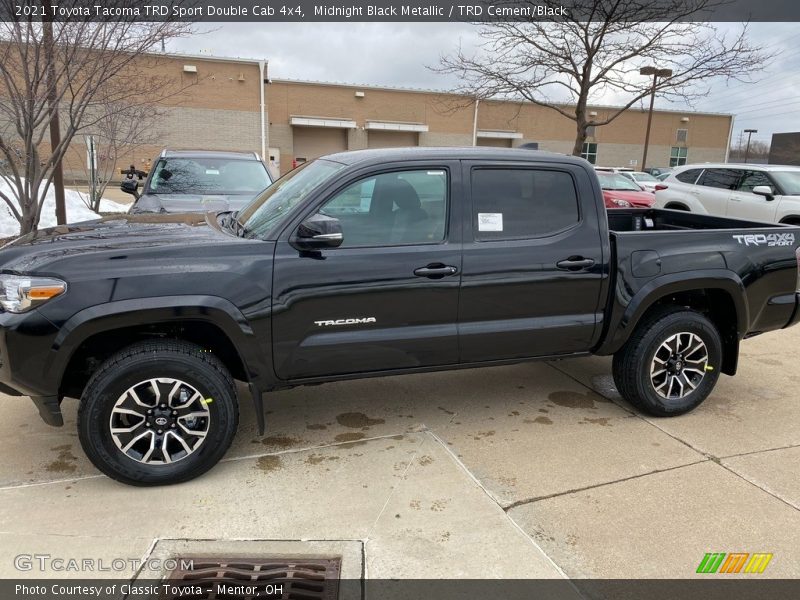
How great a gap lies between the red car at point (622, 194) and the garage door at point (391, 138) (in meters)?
25.7

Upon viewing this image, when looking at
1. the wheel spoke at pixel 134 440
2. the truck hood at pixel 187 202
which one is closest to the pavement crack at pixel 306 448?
the wheel spoke at pixel 134 440

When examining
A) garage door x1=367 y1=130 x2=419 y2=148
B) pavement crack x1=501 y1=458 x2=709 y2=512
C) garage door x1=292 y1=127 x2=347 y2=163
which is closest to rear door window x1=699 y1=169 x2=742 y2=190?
pavement crack x1=501 y1=458 x2=709 y2=512

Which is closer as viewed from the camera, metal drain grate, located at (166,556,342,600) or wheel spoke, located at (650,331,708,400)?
metal drain grate, located at (166,556,342,600)

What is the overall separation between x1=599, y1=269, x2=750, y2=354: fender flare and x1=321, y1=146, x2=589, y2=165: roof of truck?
100cm

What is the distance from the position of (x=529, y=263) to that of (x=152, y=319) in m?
2.26

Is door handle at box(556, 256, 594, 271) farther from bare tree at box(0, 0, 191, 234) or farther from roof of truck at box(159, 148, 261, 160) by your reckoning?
roof of truck at box(159, 148, 261, 160)

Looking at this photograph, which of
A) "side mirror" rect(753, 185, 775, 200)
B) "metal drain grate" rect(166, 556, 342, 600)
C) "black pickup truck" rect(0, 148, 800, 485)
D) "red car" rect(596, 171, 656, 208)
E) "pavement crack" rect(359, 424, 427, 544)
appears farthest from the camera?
"red car" rect(596, 171, 656, 208)

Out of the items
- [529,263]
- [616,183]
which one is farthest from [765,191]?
[529,263]

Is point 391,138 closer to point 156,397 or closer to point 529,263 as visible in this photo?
point 529,263

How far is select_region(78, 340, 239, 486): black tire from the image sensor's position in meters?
3.07

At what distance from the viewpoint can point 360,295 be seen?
343 centimetres

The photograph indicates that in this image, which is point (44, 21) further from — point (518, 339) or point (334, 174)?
point (518, 339)

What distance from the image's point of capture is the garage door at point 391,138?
39.6 meters

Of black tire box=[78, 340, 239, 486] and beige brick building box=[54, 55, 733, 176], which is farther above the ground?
beige brick building box=[54, 55, 733, 176]
